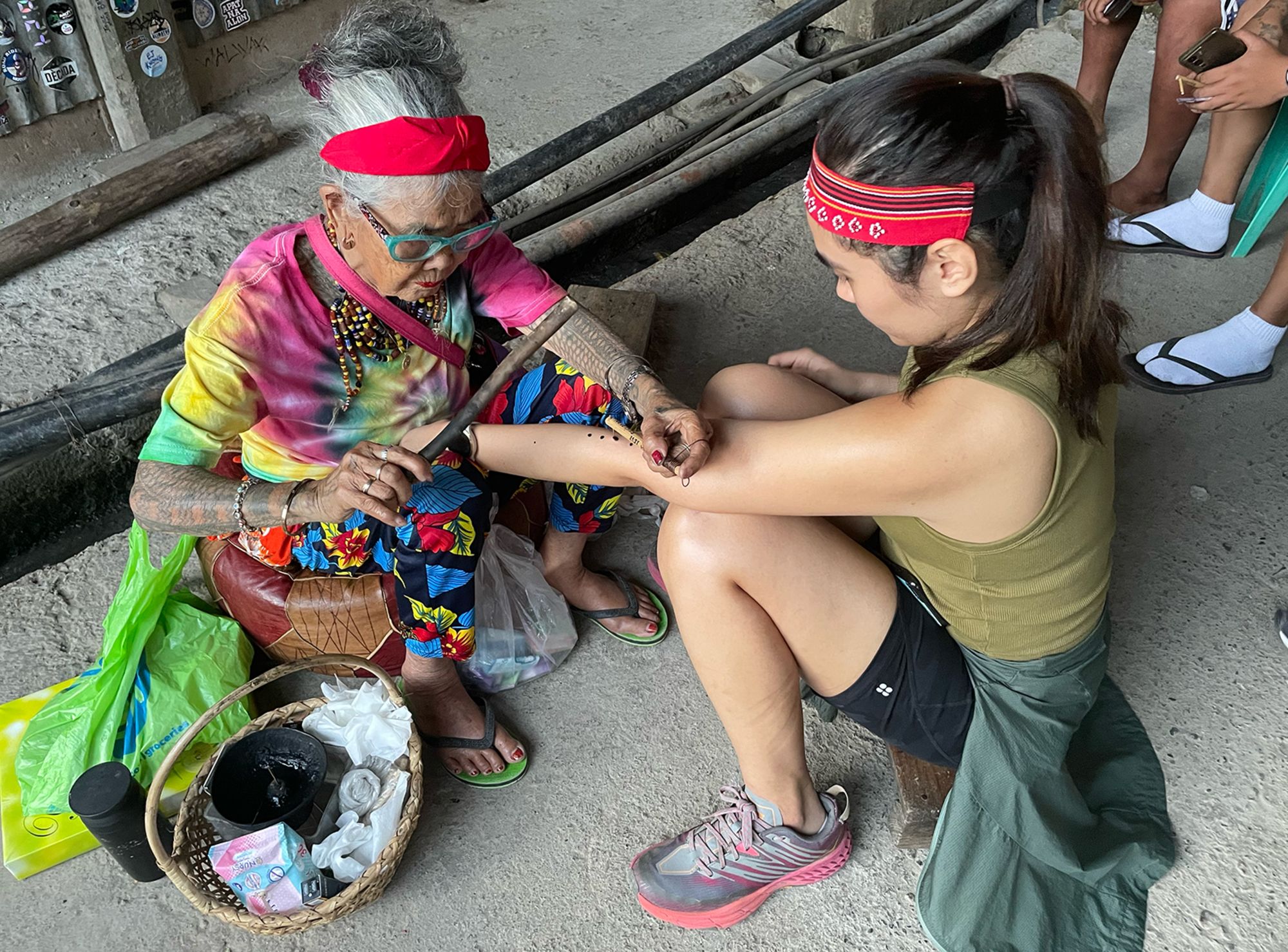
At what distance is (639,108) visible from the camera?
10.7 feet

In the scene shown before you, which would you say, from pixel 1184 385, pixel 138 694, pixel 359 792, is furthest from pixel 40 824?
pixel 1184 385

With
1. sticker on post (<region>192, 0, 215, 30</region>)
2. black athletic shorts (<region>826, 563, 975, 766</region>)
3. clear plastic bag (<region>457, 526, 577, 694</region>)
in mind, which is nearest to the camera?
black athletic shorts (<region>826, 563, 975, 766</region>)

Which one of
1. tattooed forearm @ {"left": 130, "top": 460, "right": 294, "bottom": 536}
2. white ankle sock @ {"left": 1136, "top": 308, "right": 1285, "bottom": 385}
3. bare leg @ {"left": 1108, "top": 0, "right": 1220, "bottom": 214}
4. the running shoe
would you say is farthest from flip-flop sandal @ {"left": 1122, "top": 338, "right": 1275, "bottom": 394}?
tattooed forearm @ {"left": 130, "top": 460, "right": 294, "bottom": 536}

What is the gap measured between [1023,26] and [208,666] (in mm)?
5556

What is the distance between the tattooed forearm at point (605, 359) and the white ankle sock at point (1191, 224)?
200cm

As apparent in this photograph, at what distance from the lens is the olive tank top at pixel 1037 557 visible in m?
1.40

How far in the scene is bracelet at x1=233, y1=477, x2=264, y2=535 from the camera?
1703 mm

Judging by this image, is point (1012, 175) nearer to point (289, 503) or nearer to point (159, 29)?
point (289, 503)

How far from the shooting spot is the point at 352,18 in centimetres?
165

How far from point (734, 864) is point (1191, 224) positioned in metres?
2.65

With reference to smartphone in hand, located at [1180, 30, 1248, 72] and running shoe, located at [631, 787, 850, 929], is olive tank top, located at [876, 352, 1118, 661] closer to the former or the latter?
running shoe, located at [631, 787, 850, 929]

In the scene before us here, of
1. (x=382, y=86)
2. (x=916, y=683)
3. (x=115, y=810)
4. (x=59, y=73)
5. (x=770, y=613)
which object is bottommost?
(x=115, y=810)

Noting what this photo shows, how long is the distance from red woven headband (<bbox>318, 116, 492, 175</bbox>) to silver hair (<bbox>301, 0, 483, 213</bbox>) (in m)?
0.02

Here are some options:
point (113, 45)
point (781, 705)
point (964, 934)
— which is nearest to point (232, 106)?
point (113, 45)
